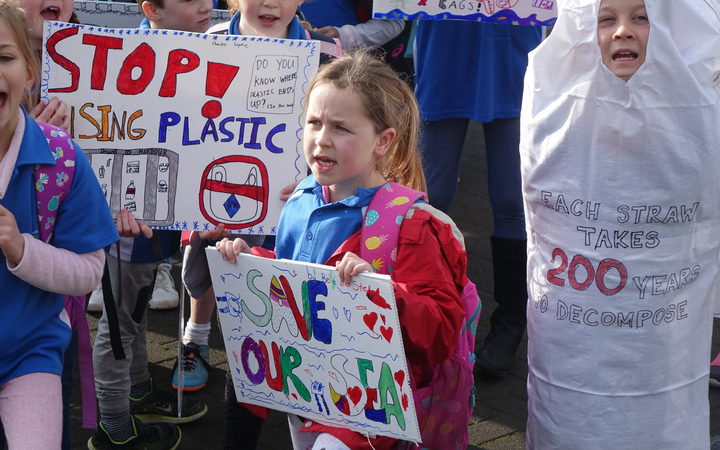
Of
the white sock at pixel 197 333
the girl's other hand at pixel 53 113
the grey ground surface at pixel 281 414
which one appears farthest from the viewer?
the white sock at pixel 197 333

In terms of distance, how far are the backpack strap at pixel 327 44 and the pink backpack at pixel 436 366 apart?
104 centimetres

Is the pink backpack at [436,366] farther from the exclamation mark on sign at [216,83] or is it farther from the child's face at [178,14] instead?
the child's face at [178,14]

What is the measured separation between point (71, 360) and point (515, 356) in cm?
210

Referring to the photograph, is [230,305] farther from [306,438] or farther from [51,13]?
[51,13]

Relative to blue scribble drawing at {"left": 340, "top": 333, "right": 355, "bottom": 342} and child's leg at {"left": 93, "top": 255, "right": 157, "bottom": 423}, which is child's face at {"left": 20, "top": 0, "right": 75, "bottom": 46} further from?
blue scribble drawing at {"left": 340, "top": 333, "right": 355, "bottom": 342}

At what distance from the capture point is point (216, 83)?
3.38 metres

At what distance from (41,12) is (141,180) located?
638mm

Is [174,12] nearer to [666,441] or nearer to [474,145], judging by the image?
[666,441]

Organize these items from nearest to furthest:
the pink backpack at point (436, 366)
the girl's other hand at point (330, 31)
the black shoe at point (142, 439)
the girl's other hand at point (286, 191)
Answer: the pink backpack at point (436, 366)
the girl's other hand at point (286, 191)
the black shoe at point (142, 439)
the girl's other hand at point (330, 31)

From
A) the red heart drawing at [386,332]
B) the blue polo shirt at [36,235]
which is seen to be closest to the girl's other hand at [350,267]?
the red heart drawing at [386,332]

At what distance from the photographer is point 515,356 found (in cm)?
446

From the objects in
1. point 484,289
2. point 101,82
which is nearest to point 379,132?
point 101,82

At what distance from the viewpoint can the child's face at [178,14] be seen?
3.63 meters

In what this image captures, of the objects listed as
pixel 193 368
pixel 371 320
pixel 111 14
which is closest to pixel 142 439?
pixel 193 368
